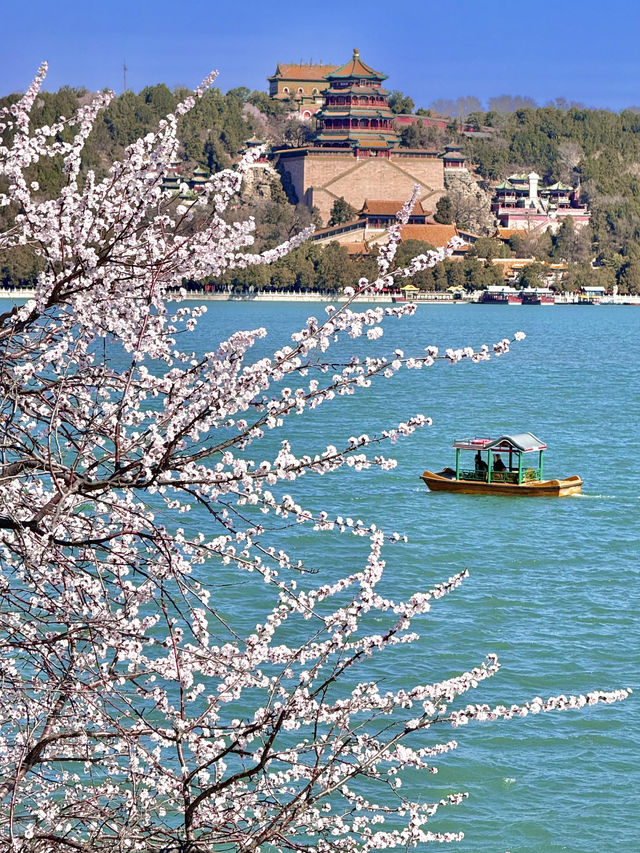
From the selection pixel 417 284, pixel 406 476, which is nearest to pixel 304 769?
pixel 406 476

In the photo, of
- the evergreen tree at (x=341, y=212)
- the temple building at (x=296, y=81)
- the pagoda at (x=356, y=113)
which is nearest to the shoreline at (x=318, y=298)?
the evergreen tree at (x=341, y=212)

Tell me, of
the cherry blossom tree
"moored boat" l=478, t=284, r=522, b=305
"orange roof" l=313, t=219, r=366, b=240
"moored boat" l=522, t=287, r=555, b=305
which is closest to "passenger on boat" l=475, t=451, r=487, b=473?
the cherry blossom tree

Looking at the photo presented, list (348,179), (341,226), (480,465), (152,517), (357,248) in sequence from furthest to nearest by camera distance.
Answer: (348,179) < (341,226) < (357,248) < (480,465) < (152,517)

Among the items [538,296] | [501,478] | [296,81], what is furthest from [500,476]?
[296,81]

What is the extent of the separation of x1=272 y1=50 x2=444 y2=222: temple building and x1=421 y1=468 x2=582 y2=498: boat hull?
10006 centimetres

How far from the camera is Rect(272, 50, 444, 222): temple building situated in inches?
5059

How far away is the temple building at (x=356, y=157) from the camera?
12850 cm

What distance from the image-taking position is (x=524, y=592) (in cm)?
1867

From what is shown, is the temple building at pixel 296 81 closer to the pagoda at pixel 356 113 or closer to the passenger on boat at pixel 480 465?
the pagoda at pixel 356 113

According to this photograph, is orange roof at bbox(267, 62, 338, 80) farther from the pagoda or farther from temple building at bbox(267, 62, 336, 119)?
the pagoda

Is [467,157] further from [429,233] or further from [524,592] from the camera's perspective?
[524,592]

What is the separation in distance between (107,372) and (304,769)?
173cm

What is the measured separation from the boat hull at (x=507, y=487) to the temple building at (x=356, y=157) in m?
100

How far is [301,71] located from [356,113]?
155 feet
